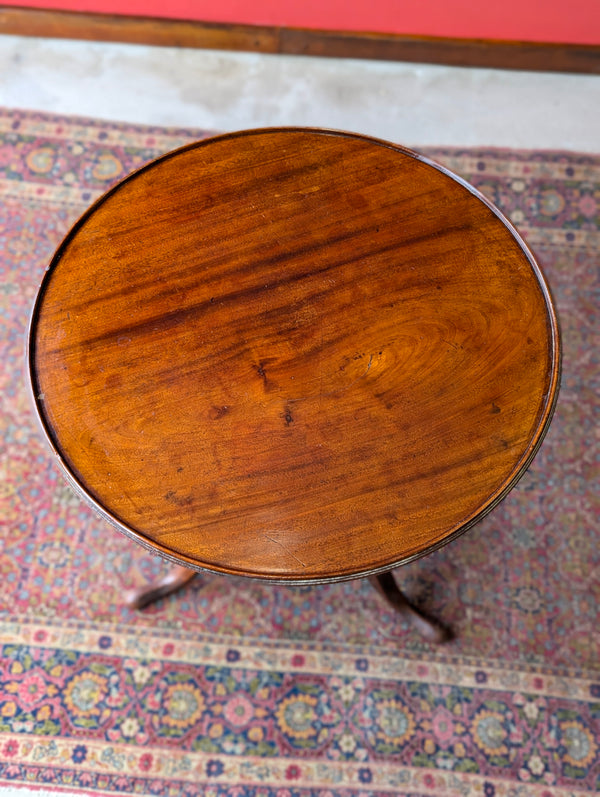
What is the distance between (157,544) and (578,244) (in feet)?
4.41

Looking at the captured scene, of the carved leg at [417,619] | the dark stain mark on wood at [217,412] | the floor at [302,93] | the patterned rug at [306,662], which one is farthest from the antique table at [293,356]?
the floor at [302,93]

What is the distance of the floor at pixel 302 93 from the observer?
6.25 feet

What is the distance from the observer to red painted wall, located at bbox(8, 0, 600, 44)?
186 cm

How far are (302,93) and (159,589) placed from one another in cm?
142

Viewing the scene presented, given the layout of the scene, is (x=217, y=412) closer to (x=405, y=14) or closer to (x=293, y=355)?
(x=293, y=355)

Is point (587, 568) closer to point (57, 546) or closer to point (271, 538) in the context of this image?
point (271, 538)

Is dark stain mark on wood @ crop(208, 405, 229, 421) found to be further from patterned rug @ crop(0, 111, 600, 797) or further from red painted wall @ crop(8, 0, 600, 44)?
red painted wall @ crop(8, 0, 600, 44)

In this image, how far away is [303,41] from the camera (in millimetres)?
1968

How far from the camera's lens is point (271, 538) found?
92 centimetres

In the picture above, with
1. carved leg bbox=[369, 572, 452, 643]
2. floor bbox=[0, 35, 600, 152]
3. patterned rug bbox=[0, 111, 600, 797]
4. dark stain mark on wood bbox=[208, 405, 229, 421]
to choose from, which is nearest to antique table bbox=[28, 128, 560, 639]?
dark stain mark on wood bbox=[208, 405, 229, 421]

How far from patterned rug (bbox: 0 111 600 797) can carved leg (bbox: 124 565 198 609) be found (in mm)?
49

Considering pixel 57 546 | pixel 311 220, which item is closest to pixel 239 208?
pixel 311 220

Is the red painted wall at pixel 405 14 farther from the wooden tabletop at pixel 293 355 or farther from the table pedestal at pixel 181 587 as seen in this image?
the table pedestal at pixel 181 587

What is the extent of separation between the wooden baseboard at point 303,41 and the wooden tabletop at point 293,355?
98 cm
